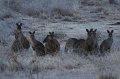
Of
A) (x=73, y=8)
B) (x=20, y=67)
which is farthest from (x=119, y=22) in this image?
(x=20, y=67)

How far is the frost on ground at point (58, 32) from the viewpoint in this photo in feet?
37.7

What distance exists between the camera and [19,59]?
12.9 meters

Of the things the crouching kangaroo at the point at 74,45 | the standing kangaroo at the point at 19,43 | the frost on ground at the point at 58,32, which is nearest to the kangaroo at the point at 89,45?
the crouching kangaroo at the point at 74,45

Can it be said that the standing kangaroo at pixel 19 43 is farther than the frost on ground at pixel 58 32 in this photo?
Yes

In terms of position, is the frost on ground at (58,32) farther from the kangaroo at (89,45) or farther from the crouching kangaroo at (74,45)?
the kangaroo at (89,45)

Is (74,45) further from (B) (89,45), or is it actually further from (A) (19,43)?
(A) (19,43)

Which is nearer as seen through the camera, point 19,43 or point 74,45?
point 74,45

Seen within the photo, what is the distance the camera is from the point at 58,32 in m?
19.1

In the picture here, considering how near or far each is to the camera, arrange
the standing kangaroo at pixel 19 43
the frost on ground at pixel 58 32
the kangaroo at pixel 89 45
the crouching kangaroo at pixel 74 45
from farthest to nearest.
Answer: the standing kangaroo at pixel 19 43, the crouching kangaroo at pixel 74 45, the kangaroo at pixel 89 45, the frost on ground at pixel 58 32

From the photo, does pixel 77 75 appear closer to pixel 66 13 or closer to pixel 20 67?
pixel 20 67

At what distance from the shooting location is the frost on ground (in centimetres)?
1149

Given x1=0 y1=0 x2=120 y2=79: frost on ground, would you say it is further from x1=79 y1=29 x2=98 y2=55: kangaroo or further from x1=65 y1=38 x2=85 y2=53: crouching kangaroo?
x1=79 y1=29 x2=98 y2=55: kangaroo

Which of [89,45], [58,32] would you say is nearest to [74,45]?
[89,45]

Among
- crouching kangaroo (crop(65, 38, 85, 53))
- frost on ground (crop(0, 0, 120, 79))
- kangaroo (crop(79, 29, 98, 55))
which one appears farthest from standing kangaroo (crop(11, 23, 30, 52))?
kangaroo (crop(79, 29, 98, 55))
